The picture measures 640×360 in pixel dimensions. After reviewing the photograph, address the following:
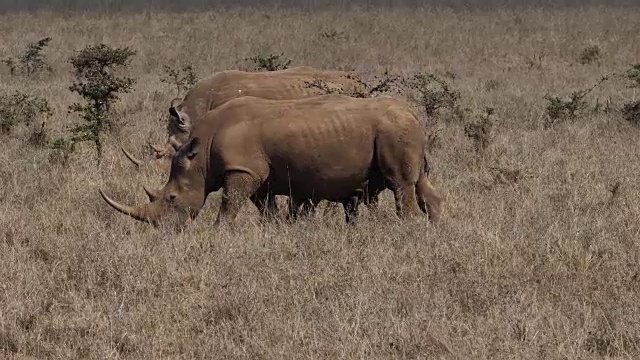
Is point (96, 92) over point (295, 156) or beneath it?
beneath

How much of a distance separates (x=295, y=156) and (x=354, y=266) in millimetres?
1564

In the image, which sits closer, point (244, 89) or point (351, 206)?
point (351, 206)

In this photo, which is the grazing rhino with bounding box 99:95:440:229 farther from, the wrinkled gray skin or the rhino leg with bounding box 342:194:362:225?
the wrinkled gray skin

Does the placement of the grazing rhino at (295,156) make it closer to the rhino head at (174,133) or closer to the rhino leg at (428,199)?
the rhino leg at (428,199)

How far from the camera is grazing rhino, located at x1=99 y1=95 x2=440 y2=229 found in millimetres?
7539

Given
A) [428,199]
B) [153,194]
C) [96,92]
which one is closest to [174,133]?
[96,92]

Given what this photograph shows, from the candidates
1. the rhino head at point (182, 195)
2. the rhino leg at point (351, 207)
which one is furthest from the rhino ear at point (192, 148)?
the rhino leg at point (351, 207)

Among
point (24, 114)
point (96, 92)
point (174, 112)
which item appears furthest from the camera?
point (24, 114)

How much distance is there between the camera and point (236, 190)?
754 centimetres

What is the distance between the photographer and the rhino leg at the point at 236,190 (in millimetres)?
7516

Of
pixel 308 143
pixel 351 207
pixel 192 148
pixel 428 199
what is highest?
pixel 308 143

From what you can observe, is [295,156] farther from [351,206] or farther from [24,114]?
[24,114]

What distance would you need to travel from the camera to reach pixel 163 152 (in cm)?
1038

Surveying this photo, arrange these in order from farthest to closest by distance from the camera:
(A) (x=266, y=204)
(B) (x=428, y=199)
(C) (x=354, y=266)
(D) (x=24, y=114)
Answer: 1. (D) (x=24, y=114)
2. (B) (x=428, y=199)
3. (A) (x=266, y=204)
4. (C) (x=354, y=266)
